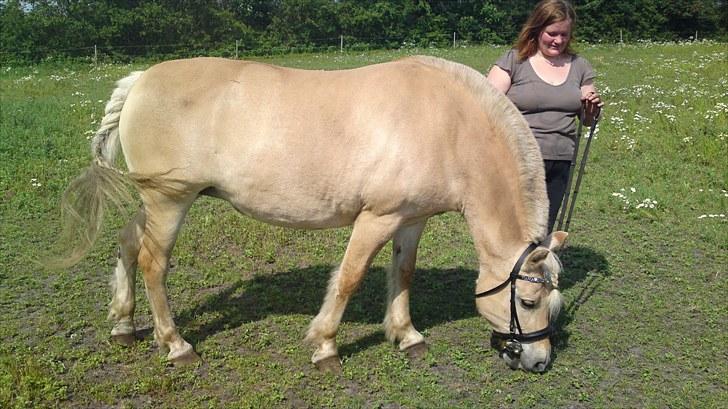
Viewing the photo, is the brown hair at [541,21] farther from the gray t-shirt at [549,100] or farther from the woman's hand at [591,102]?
the woman's hand at [591,102]

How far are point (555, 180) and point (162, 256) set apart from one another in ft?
10.3

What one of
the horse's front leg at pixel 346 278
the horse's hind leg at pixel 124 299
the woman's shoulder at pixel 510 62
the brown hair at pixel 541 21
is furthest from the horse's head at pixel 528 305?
the horse's hind leg at pixel 124 299

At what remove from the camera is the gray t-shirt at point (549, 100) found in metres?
4.43

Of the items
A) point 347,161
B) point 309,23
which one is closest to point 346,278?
point 347,161

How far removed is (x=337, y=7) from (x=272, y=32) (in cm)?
452

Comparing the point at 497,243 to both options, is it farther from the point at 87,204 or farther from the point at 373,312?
the point at 87,204

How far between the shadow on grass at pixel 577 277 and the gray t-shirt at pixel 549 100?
137cm

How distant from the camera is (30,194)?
7293mm

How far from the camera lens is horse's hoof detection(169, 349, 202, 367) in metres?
4.08

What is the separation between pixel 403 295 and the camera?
4.53 metres

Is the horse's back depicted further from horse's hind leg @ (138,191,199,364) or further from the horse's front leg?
horse's hind leg @ (138,191,199,364)

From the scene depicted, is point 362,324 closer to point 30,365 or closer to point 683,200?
point 30,365

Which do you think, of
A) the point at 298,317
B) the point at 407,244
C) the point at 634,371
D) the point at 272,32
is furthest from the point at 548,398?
the point at 272,32

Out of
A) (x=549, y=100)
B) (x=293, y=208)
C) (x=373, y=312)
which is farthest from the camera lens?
(x=373, y=312)
